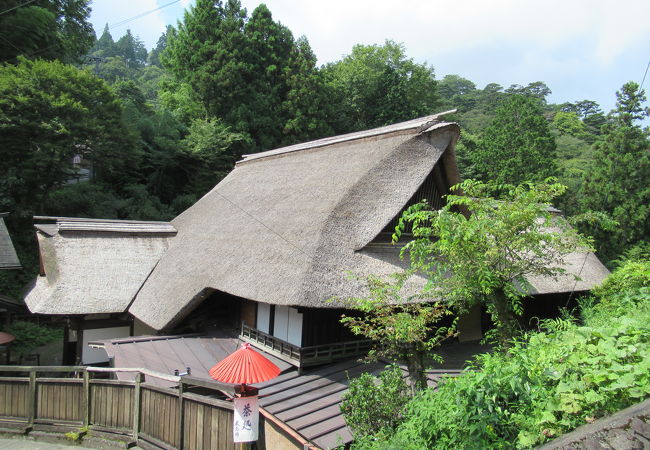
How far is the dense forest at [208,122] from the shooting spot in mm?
17422

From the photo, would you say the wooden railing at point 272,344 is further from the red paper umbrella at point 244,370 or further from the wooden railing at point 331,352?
the red paper umbrella at point 244,370

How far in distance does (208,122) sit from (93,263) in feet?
Result: 52.0

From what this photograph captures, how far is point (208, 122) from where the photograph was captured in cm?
2602

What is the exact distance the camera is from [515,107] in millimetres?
28188

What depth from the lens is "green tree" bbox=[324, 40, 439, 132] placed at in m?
31.3

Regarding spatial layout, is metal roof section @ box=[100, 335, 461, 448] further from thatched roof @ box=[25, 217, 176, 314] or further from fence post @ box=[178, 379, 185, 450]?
thatched roof @ box=[25, 217, 176, 314]

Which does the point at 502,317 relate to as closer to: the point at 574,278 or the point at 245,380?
the point at 245,380

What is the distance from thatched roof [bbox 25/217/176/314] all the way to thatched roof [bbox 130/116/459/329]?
601 mm

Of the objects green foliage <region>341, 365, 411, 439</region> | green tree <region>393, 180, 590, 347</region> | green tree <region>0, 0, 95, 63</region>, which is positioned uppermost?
green tree <region>0, 0, 95, 63</region>

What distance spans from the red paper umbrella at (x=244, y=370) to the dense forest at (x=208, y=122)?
15409mm

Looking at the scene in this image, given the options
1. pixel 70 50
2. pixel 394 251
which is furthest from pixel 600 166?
pixel 70 50

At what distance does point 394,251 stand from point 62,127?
15.3 m

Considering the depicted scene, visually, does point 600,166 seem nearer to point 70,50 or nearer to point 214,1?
point 214,1

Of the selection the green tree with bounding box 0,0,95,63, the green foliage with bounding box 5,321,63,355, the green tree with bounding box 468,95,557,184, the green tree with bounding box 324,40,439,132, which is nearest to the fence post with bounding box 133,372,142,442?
the green foliage with bounding box 5,321,63,355
